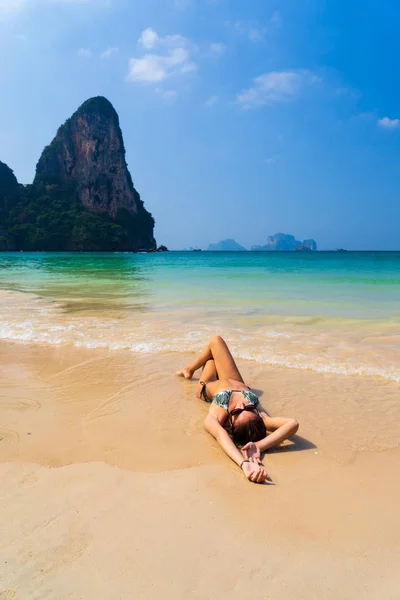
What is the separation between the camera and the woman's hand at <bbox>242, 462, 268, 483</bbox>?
2521mm

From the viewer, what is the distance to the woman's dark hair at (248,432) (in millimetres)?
3182

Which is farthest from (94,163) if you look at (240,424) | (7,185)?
(240,424)

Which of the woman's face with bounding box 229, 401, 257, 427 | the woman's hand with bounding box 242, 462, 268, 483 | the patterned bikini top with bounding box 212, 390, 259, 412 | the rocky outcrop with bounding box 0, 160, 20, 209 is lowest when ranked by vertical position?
the woman's hand with bounding box 242, 462, 268, 483

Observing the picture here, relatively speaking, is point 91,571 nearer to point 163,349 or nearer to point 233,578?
point 233,578

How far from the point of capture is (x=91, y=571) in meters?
1.73

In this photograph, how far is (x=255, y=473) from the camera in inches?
99.4

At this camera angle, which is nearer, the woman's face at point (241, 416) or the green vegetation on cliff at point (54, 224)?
the woman's face at point (241, 416)

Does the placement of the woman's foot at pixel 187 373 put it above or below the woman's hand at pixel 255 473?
above

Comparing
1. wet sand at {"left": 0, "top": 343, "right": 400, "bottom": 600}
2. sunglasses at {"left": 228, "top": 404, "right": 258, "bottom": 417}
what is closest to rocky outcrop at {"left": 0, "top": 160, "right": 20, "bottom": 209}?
wet sand at {"left": 0, "top": 343, "right": 400, "bottom": 600}

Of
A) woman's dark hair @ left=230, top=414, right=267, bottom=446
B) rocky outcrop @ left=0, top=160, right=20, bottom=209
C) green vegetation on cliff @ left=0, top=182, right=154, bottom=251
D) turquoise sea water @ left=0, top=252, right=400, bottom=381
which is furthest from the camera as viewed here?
rocky outcrop @ left=0, top=160, right=20, bottom=209

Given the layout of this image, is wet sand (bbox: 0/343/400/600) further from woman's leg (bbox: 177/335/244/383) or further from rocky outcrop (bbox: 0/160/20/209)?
rocky outcrop (bbox: 0/160/20/209)

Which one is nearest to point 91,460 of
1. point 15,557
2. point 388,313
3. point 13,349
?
point 15,557

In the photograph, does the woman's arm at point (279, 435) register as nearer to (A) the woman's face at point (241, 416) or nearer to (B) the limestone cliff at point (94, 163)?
(A) the woman's face at point (241, 416)

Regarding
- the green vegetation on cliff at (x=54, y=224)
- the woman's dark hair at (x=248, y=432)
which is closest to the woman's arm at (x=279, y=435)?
the woman's dark hair at (x=248, y=432)
